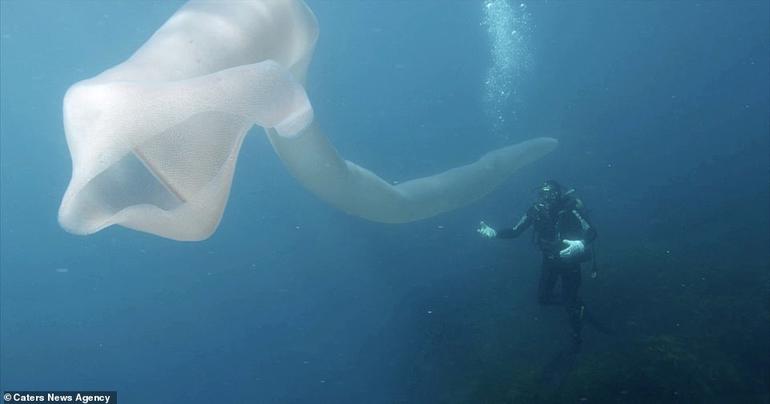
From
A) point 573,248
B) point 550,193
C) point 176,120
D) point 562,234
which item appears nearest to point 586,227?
point 573,248

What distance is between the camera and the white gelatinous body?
183cm

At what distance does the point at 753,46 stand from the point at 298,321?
38958 millimetres

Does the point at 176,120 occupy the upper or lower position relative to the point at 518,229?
lower

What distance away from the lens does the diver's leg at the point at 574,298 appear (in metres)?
8.01

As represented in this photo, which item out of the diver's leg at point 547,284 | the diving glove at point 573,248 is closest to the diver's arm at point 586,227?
the diving glove at point 573,248

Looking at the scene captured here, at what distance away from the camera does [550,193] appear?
297 inches

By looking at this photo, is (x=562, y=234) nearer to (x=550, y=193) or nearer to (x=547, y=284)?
(x=550, y=193)

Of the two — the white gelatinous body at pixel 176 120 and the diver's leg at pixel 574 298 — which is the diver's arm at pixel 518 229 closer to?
the diver's leg at pixel 574 298

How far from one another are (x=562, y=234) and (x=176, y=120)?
6.86 m

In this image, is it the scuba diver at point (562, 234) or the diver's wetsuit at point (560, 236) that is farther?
the diver's wetsuit at point (560, 236)

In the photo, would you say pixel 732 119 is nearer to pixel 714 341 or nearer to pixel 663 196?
pixel 663 196

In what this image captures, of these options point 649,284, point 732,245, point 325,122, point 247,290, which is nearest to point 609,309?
point 649,284

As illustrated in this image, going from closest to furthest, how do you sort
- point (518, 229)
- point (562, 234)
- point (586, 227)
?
point (586, 227) < point (562, 234) < point (518, 229)

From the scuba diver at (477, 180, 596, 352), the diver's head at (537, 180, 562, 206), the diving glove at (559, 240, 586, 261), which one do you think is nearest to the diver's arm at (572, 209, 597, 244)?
the scuba diver at (477, 180, 596, 352)
